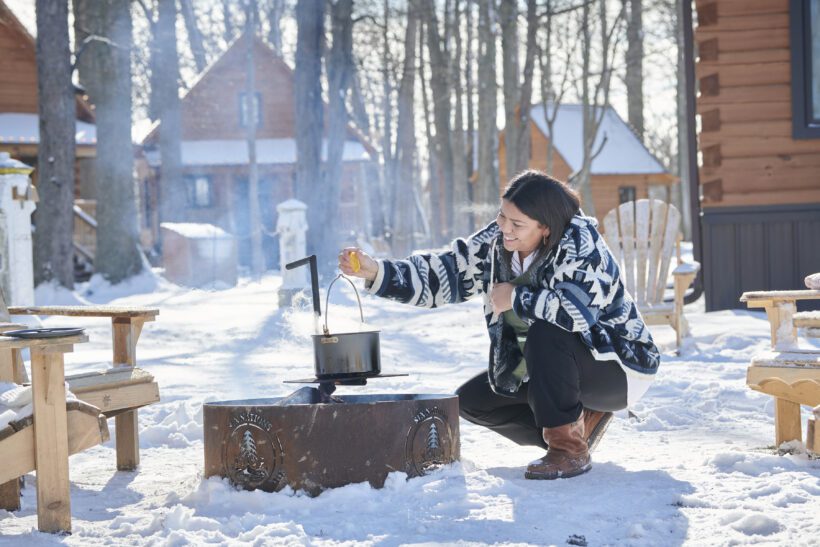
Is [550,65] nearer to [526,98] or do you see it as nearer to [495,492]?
[526,98]

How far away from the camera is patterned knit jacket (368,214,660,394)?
145 inches

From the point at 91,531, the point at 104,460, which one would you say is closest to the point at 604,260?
the point at 91,531

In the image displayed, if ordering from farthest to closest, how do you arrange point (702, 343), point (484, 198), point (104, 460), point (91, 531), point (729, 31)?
point (484, 198) → point (729, 31) → point (702, 343) → point (104, 460) → point (91, 531)

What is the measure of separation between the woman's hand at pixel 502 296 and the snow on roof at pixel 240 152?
964 inches

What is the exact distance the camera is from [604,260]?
3.82m

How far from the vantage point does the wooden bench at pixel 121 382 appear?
3.88 metres

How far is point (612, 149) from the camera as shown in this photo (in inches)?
1294

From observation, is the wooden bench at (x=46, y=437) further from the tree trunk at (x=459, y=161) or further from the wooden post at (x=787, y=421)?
the tree trunk at (x=459, y=161)

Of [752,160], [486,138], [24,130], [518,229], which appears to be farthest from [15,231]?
[486,138]

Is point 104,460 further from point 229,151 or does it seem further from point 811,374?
point 229,151

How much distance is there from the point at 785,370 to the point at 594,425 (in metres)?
0.71

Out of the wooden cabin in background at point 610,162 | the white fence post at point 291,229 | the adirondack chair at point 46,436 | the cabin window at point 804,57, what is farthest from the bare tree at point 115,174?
the wooden cabin in background at point 610,162

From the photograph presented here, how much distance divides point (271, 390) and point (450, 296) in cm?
209

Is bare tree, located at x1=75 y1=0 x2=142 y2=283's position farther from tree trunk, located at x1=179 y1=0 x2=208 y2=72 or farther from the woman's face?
the woman's face
